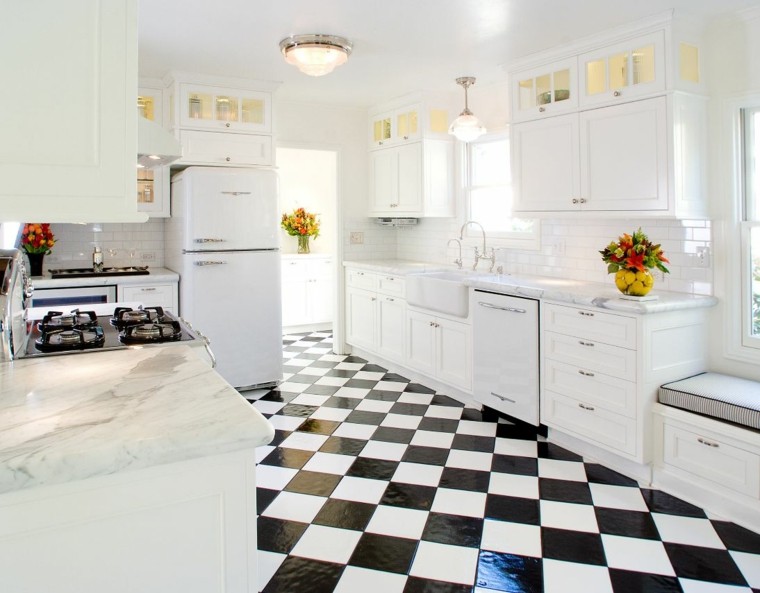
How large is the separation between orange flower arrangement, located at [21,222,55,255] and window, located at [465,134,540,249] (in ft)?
11.3

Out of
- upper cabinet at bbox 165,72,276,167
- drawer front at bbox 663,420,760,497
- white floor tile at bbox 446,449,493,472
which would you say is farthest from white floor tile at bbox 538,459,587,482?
upper cabinet at bbox 165,72,276,167

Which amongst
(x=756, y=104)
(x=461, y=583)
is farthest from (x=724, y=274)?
(x=461, y=583)

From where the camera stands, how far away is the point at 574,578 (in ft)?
7.51

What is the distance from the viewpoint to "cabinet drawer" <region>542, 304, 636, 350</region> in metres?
3.12

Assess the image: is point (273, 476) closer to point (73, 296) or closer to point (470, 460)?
point (470, 460)

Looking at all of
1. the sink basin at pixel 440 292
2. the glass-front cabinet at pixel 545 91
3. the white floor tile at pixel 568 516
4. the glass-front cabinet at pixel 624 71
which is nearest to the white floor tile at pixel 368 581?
the white floor tile at pixel 568 516

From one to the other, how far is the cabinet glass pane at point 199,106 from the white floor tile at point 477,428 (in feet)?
9.92

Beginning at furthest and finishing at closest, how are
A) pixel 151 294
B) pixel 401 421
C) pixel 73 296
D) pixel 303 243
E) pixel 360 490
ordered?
pixel 303 243 < pixel 151 294 < pixel 73 296 < pixel 401 421 < pixel 360 490

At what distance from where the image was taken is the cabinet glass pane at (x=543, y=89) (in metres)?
3.95

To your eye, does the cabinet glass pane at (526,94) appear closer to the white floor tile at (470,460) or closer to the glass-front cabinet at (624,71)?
the glass-front cabinet at (624,71)

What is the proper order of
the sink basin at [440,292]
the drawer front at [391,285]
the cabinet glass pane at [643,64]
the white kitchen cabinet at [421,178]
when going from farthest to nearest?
the white kitchen cabinet at [421,178]
the drawer front at [391,285]
the sink basin at [440,292]
the cabinet glass pane at [643,64]

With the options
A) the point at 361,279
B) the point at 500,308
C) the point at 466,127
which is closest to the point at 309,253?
the point at 361,279

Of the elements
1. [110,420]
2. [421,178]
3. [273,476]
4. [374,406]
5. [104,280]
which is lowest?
[273,476]

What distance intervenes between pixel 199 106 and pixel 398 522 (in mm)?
3499
